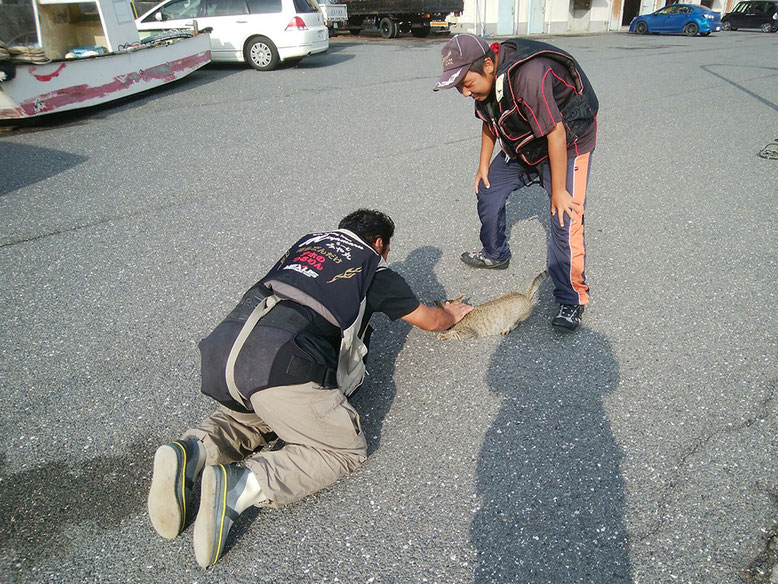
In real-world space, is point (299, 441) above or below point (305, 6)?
below

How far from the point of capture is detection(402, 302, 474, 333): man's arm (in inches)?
106

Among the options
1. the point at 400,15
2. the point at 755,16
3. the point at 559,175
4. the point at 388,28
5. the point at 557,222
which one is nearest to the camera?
the point at 559,175

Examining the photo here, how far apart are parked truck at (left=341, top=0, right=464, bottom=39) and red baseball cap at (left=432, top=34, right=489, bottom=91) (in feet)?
60.9

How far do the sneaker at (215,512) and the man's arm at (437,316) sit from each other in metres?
1.11

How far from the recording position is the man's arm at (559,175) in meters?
2.83

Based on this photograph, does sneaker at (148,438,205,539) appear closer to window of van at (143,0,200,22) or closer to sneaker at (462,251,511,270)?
sneaker at (462,251,511,270)

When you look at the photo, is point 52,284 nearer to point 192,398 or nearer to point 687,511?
point 192,398

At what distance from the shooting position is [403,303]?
2570 mm

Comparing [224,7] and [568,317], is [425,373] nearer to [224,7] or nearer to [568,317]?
[568,317]

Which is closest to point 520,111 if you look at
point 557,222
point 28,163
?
point 557,222

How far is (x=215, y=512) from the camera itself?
1.98 meters

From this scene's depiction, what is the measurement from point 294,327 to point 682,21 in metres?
30.5

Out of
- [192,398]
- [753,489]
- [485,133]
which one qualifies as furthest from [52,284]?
[753,489]

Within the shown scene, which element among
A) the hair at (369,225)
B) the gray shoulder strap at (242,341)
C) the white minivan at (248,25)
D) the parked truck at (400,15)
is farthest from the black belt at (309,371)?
the parked truck at (400,15)
